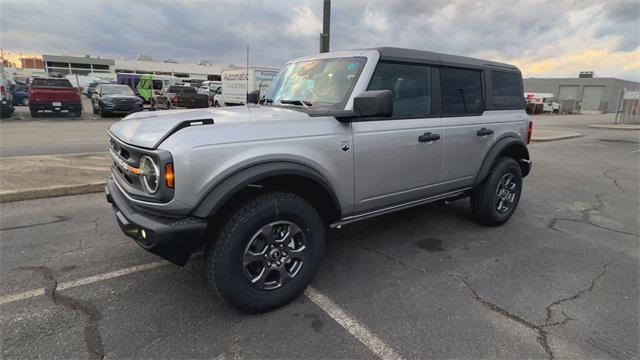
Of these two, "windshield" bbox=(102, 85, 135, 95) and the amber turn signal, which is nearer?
the amber turn signal

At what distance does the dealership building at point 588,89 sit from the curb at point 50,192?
62.4 meters

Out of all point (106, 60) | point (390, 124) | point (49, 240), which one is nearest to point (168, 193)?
point (390, 124)

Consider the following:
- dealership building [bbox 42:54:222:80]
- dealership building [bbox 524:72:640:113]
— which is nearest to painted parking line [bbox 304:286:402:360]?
dealership building [bbox 524:72:640:113]

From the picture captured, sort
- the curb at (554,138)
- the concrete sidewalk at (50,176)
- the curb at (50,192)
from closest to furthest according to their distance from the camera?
the curb at (50,192) < the concrete sidewalk at (50,176) < the curb at (554,138)

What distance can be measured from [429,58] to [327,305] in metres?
2.56

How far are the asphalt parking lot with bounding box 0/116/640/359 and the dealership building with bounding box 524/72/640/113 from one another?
2385 inches

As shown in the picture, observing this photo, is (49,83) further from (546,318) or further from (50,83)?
(546,318)

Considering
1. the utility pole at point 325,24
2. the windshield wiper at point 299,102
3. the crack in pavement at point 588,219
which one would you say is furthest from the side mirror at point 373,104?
the utility pole at point 325,24

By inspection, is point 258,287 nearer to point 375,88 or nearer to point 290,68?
point 375,88

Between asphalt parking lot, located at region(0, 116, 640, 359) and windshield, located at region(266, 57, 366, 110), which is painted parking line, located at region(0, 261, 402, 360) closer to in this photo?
asphalt parking lot, located at region(0, 116, 640, 359)

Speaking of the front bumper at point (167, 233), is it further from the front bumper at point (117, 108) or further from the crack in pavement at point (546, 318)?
the front bumper at point (117, 108)

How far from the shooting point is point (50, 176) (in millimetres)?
5996

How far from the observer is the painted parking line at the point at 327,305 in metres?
2.45

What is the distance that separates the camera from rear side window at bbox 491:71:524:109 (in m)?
4.54
